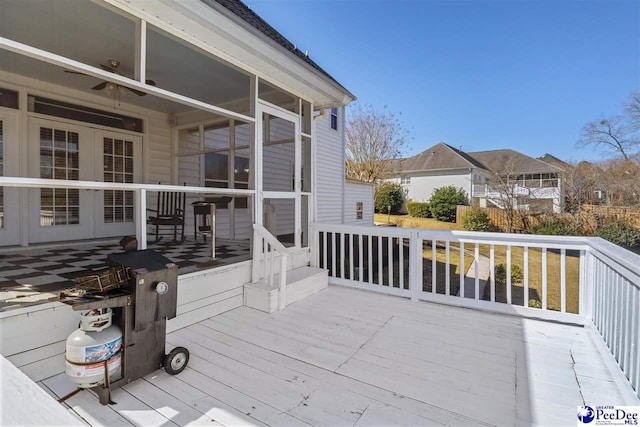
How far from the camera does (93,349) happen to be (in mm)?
1661

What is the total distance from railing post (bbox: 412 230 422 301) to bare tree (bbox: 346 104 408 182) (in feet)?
52.9

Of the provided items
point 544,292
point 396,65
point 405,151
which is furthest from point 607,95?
point 544,292

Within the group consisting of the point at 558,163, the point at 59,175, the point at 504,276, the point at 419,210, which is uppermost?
the point at 558,163

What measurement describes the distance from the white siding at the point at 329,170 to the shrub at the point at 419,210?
11776 mm

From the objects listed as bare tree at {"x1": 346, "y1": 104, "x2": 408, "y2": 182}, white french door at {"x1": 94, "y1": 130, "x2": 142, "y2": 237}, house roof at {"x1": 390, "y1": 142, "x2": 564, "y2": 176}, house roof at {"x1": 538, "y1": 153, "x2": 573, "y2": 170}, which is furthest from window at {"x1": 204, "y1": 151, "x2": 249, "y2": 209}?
house roof at {"x1": 538, "y1": 153, "x2": 573, "y2": 170}

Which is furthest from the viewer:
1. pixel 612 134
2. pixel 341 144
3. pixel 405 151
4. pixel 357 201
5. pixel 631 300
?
pixel 405 151

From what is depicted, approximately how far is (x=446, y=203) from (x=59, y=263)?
1874 cm

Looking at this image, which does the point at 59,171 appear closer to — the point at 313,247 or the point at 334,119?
the point at 313,247

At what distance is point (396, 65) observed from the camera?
12.0 meters

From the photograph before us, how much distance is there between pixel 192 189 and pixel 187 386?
70.5 inches

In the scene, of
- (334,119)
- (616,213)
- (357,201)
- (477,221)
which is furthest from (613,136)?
(334,119)

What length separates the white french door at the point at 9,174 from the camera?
165 inches

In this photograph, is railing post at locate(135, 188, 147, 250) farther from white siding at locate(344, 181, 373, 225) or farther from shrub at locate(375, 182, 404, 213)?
shrub at locate(375, 182, 404, 213)

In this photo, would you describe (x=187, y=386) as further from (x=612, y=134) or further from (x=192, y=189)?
(x=612, y=134)
